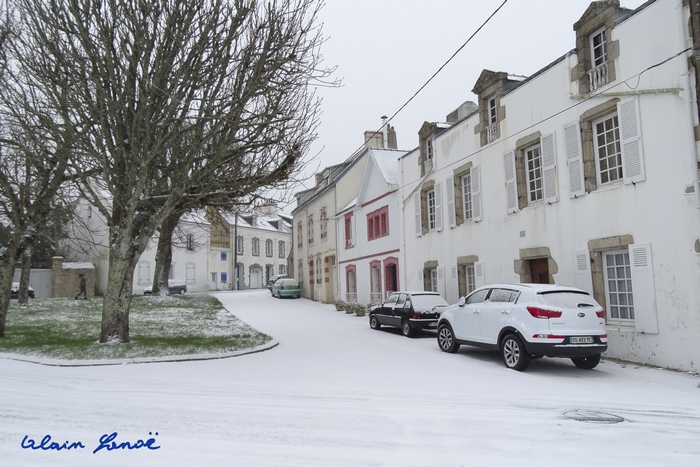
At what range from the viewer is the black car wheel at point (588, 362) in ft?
33.1

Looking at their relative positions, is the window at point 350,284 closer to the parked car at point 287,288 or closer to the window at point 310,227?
the window at point 310,227

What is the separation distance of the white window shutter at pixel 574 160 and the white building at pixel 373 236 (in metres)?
10.6

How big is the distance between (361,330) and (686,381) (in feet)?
32.8

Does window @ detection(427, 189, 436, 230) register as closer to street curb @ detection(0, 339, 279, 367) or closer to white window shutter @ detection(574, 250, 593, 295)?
white window shutter @ detection(574, 250, 593, 295)

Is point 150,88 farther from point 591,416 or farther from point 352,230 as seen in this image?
point 352,230

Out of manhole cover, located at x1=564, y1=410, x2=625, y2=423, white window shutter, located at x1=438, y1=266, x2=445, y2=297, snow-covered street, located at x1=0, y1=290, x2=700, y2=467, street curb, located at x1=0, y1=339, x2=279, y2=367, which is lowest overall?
manhole cover, located at x1=564, y1=410, x2=625, y2=423

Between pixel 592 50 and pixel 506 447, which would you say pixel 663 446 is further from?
pixel 592 50

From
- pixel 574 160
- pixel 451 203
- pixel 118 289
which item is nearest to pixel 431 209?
pixel 451 203

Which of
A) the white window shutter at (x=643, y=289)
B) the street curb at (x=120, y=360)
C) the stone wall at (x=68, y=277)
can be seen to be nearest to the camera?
the street curb at (x=120, y=360)

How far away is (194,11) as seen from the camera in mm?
11383

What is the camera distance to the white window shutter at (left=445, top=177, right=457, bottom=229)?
60.2 feet

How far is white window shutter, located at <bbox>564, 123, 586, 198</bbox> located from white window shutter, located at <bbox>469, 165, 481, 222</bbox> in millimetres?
3957

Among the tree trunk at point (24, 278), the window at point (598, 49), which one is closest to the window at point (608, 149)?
the window at point (598, 49)
